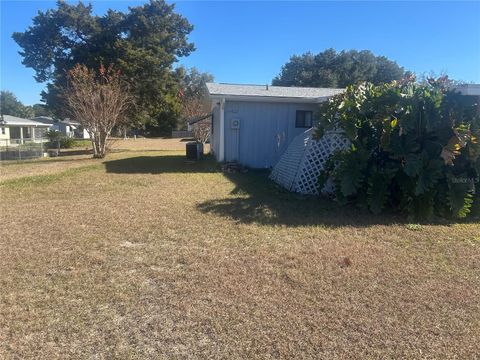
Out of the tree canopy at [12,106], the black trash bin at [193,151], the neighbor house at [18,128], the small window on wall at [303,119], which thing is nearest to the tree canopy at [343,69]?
the neighbor house at [18,128]

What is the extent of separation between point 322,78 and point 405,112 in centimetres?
4099

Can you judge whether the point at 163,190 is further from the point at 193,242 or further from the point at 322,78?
the point at 322,78

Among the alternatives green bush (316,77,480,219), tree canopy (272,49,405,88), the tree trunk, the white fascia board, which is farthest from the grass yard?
tree canopy (272,49,405,88)

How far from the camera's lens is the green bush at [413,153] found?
248 inches

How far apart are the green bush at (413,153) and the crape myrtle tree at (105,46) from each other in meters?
21.0

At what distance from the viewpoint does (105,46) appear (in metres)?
25.1

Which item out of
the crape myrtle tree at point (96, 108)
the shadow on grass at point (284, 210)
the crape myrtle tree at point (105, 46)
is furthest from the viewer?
the crape myrtle tree at point (105, 46)

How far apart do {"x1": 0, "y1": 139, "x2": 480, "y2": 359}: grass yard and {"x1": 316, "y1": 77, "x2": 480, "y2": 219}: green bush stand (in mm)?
503

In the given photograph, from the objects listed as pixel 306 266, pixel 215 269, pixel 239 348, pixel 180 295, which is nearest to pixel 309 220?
pixel 306 266

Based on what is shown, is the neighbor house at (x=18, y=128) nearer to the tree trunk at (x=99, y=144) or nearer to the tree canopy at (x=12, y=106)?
the tree trunk at (x=99, y=144)

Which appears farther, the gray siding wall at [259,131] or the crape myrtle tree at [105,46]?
the crape myrtle tree at [105,46]

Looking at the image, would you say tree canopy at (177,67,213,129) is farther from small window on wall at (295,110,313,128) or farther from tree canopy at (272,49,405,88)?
small window on wall at (295,110,313,128)

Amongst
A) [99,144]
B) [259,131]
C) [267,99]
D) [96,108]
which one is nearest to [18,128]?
[99,144]

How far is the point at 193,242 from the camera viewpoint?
5.03 m
